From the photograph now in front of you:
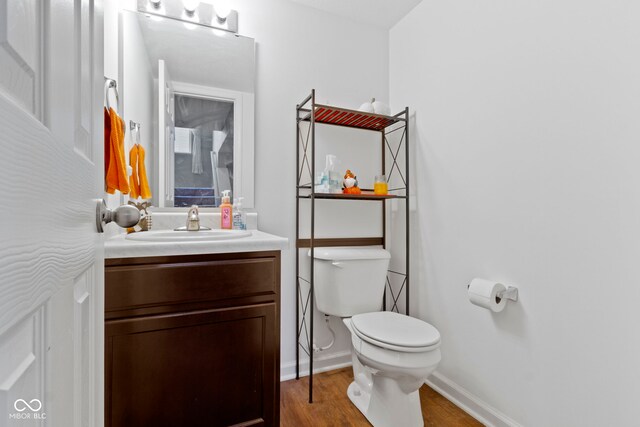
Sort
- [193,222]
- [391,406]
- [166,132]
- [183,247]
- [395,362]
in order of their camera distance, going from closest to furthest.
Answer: [183,247], [395,362], [391,406], [193,222], [166,132]

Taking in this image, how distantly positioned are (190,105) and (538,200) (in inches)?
69.1

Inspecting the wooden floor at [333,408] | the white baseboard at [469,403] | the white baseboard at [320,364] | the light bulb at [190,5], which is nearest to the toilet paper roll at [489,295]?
the white baseboard at [469,403]

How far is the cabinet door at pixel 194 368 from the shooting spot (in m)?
1.03

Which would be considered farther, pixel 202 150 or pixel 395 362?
pixel 202 150

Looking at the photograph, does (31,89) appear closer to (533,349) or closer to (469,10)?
(533,349)

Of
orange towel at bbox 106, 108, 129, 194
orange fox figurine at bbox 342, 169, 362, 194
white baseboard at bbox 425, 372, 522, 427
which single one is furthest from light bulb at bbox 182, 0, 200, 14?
white baseboard at bbox 425, 372, 522, 427

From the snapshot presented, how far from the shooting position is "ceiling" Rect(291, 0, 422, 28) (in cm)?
193

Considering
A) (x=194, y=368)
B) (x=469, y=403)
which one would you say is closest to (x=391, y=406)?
(x=469, y=403)

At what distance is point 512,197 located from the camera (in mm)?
1393

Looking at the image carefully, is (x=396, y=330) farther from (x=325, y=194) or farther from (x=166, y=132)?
(x=166, y=132)

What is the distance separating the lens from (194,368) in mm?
1119

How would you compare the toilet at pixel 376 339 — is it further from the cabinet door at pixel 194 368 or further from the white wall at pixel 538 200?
the cabinet door at pixel 194 368

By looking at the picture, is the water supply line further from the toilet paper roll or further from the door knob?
the door knob

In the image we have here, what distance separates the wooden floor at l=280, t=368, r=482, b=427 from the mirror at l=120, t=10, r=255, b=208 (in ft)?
3.60
